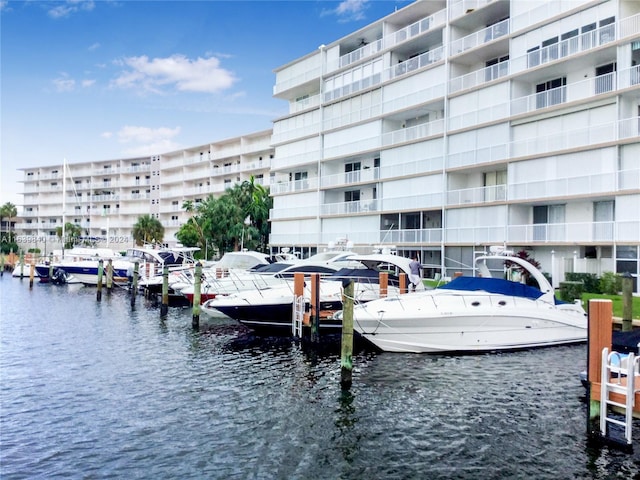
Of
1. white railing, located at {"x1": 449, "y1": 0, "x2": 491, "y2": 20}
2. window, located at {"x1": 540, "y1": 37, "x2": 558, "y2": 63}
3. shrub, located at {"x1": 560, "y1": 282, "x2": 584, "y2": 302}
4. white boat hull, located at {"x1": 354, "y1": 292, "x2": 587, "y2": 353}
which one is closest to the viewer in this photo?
white boat hull, located at {"x1": 354, "y1": 292, "x2": 587, "y2": 353}

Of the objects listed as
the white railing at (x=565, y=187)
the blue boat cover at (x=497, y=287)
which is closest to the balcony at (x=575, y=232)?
the white railing at (x=565, y=187)

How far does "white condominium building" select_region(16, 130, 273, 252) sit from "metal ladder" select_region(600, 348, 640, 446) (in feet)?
213

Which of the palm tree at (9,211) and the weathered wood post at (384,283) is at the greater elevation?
the palm tree at (9,211)

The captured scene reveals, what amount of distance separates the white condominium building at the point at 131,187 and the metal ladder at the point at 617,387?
6497 centimetres

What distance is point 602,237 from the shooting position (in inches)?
1193

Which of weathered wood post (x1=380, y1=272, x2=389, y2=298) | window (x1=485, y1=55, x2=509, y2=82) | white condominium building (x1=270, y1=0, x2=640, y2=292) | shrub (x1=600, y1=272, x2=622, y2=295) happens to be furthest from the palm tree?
shrub (x1=600, y1=272, x2=622, y2=295)

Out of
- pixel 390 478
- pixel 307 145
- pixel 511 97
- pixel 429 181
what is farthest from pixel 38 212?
pixel 390 478

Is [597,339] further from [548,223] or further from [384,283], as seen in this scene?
[548,223]

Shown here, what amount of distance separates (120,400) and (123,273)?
3927 cm

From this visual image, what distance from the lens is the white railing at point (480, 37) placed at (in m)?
37.1

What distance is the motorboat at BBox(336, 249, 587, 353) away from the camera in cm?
1831

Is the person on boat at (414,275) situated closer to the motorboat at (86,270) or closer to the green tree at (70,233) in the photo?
the motorboat at (86,270)

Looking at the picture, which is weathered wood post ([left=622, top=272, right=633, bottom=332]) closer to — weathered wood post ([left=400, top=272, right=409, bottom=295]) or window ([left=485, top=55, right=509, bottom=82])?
weathered wood post ([left=400, top=272, right=409, bottom=295])

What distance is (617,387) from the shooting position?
1012 cm
